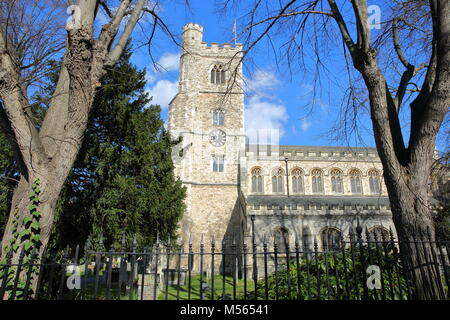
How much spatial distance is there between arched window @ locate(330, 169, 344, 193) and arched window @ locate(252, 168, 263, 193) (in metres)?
6.26

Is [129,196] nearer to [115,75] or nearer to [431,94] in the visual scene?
[115,75]

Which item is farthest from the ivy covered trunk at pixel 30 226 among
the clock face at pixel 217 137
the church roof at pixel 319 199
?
the clock face at pixel 217 137

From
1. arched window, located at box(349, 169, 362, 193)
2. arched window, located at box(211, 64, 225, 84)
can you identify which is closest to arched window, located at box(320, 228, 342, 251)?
arched window, located at box(349, 169, 362, 193)

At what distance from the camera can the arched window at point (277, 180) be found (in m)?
25.0

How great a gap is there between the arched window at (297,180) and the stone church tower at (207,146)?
17.3 feet

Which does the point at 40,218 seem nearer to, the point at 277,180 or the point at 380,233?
the point at 380,233

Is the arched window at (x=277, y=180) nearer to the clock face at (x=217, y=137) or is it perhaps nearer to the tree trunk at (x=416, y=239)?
the clock face at (x=217, y=137)

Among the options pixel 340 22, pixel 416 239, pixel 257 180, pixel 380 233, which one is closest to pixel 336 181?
pixel 257 180

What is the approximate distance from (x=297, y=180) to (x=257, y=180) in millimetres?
3524

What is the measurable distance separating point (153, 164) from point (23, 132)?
31.1ft

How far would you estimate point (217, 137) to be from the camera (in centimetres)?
2416

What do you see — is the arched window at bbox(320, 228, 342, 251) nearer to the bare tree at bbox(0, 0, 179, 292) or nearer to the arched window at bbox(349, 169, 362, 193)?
the bare tree at bbox(0, 0, 179, 292)

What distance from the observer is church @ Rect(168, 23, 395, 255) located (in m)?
19.4

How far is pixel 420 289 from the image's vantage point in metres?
3.96
